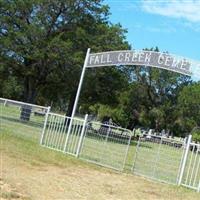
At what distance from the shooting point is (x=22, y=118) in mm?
21484

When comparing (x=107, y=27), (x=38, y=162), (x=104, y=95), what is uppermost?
(x=107, y=27)

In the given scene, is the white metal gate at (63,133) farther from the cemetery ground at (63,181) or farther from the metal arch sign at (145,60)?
the metal arch sign at (145,60)

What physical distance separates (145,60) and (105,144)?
127 inches

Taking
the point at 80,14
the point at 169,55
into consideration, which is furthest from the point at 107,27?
the point at 169,55

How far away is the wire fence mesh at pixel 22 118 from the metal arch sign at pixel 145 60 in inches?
109

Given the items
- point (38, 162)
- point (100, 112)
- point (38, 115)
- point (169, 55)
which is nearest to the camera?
point (38, 162)

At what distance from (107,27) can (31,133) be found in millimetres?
23535

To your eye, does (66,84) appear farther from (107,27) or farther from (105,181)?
(105,181)

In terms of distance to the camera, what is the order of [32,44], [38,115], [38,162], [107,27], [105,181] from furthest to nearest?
[107,27] → [32,44] → [38,115] → [38,162] → [105,181]

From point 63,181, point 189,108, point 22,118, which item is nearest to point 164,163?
point 63,181

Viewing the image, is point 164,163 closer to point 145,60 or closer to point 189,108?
point 145,60

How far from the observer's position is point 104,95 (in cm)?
4491

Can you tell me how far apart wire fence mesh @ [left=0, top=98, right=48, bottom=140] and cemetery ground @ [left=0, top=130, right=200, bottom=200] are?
287cm

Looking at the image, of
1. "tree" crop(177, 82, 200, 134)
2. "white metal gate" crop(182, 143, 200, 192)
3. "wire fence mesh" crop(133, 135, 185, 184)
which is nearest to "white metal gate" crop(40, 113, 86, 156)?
"wire fence mesh" crop(133, 135, 185, 184)
